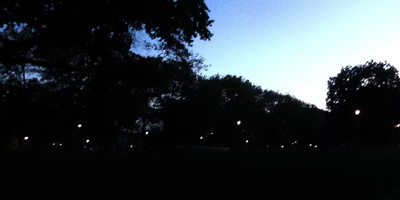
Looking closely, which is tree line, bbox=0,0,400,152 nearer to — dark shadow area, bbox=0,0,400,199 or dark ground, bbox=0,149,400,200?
dark shadow area, bbox=0,0,400,199

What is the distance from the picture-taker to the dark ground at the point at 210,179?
10.8m

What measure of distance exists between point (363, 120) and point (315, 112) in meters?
33.8

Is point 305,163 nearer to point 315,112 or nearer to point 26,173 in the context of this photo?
point 26,173

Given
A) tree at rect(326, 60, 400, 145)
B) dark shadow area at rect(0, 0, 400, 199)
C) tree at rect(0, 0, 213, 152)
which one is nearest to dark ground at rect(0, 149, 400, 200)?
dark shadow area at rect(0, 0, 400, 199)

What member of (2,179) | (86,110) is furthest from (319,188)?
(86,110)

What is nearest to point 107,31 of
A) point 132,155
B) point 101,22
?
point 101,22

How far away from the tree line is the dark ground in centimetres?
496

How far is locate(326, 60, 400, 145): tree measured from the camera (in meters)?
50.5

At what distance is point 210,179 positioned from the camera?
12.4 m

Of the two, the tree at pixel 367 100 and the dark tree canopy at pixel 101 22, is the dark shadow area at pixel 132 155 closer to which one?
the dark tree canopy at pixel 101 22

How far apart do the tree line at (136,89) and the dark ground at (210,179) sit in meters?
4.96

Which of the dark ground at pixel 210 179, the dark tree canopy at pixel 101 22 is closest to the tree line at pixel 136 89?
the dark tree canopy at pixel 101 22

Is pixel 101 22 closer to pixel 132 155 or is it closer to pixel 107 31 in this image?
pixel 107 31

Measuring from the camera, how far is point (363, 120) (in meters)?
51.5
